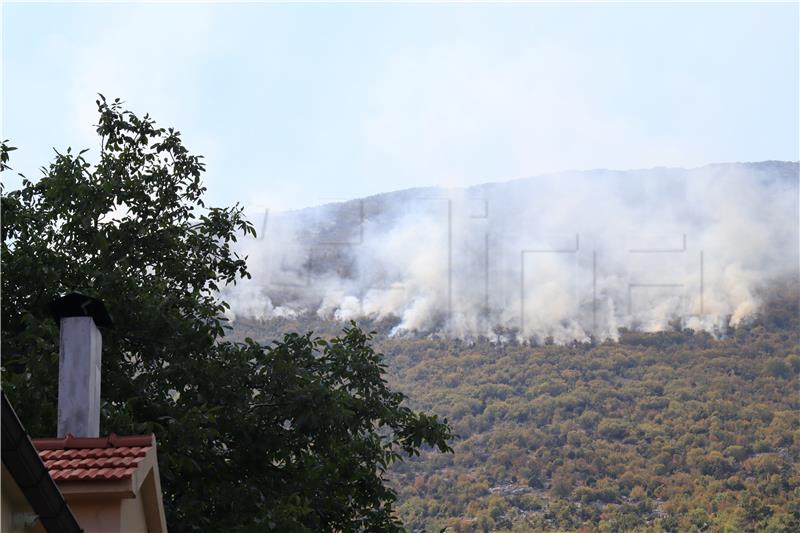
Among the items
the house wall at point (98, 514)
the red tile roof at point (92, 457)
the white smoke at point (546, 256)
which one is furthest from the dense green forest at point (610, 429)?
the house wall at point (98, 514)

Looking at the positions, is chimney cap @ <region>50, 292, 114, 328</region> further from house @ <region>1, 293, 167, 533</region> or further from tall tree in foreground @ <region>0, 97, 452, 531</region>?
tall tree in foreground @ <region>0, 97, 452, 531</region>

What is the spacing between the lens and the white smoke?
158 meters

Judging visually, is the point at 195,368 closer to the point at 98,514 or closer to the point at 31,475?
the point at 98,514

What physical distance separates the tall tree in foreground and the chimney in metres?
4.91

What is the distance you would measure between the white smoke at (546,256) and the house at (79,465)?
135 metres

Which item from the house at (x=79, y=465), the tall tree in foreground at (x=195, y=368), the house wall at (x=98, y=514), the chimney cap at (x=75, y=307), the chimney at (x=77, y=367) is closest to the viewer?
the house at (x=79, y=465)

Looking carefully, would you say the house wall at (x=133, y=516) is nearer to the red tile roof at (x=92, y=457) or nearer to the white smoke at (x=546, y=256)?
the red tile roof at (x=92, y=457)

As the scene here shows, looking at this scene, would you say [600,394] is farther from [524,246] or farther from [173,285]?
[173,285]

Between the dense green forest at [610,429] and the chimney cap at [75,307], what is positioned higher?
the chimney cap at [75,307]

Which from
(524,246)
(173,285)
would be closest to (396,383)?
(524,246)

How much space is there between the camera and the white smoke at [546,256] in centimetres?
15812

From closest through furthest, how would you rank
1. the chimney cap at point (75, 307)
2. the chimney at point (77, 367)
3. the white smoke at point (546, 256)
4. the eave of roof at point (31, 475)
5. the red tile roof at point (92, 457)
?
the eave of roof at point (31, 475)
the red tile roof at point (92, 457)
the chimney at point (77, 367)
the chimney cap at point (75, 307)
the white smoke at point (546, 256)

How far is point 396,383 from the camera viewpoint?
129000 mm

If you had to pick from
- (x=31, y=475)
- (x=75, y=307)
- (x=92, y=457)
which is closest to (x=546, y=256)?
(x=75, y=307)
